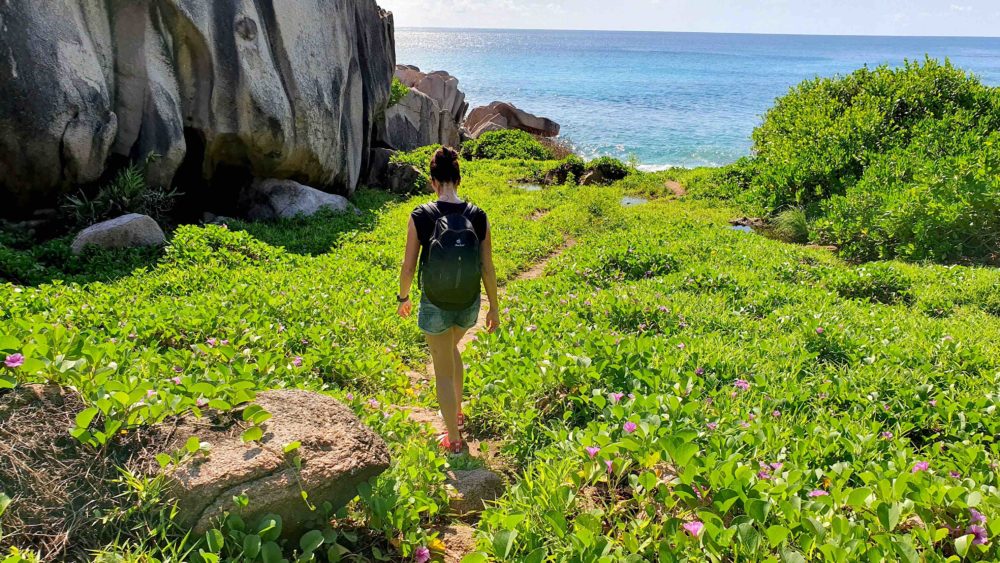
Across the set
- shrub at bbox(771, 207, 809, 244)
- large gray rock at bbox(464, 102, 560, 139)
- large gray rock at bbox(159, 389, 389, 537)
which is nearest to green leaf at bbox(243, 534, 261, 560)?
large gray rock at bbox(159, 389, 389, 537)

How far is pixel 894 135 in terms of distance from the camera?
15.0m

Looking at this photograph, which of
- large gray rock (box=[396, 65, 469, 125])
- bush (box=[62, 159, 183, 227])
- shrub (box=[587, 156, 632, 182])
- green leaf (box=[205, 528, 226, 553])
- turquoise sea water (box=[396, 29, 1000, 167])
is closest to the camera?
green leaf (box=[205, 528, 226, 553])

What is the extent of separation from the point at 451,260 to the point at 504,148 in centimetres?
2533

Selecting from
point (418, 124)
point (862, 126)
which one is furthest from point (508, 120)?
point (862, 126)

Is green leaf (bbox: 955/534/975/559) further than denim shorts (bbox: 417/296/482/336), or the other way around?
denim shorts (bbox: 417/296/482/336)

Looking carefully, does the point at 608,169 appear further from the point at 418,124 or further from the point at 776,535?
the point at 776,535

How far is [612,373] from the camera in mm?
5199

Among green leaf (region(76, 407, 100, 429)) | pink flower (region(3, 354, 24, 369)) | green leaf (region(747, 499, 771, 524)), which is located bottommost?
green leaf (region(747, 499, 771, 524))

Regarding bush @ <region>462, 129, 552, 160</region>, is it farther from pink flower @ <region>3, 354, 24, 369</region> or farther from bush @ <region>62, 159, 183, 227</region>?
pink flower @ <region>3, 354, 24, 369</region>

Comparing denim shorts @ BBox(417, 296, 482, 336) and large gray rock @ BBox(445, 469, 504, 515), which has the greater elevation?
denim shorts @ BBox(417, 296, 482, 336)

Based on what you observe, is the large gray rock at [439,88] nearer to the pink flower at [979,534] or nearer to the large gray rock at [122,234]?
the large gray rock at [122,234]

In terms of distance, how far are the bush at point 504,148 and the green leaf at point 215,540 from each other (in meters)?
26.1

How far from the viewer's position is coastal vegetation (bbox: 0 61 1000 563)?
9.78ft

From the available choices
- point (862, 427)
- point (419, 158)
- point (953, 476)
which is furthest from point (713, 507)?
point (419, 158)
